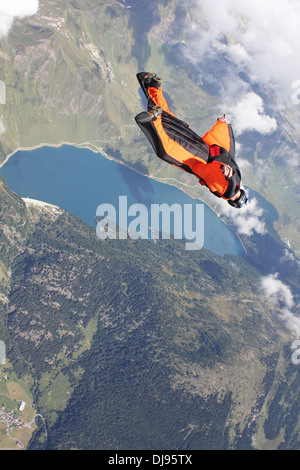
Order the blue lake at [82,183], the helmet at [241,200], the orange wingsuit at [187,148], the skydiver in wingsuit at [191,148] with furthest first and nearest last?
the blue lake at [82,183] → the orange wingsuit at [187,148] → the helmet at [241,200] → the skydiver in wingsuit at [191,148]

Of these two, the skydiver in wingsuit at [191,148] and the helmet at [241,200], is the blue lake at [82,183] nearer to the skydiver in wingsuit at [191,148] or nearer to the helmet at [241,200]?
the skydiver in wingsuit at [191,148]

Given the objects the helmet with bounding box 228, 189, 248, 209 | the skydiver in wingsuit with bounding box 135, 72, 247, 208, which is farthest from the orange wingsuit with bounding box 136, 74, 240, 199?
the helmet with bounding box 228, 189, 248, 209

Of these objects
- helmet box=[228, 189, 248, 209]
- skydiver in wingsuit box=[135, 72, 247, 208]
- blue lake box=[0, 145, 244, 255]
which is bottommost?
helmet box=[228, 189, 248, 209]

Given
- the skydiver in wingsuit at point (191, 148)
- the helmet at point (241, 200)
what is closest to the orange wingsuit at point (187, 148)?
the skydiver in wingsuit at point (191, 148)

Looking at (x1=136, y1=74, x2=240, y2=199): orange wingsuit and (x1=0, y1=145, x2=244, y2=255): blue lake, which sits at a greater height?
(x1=0, y1=145, x2=244, y2=255): blue lake

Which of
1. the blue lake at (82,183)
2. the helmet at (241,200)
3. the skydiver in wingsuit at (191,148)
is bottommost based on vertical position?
the helmet at (241,200)

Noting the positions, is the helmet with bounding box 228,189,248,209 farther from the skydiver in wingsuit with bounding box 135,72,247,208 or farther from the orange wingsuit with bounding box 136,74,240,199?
the orange wingsuit with bounding box 136,74,240,199

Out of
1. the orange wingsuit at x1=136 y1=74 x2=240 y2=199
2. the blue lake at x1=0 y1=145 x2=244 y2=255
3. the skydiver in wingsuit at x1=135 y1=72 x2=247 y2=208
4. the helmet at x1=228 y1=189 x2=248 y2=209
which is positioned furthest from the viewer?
the blue lake at x1=0 y1=145 x2=244 y2=255

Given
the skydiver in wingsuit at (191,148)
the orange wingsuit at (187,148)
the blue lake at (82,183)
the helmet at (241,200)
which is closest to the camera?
the skydiver in wingsuit at (191,148)
